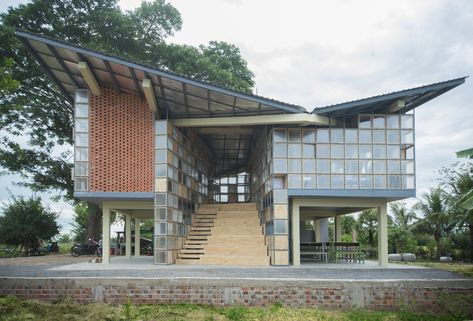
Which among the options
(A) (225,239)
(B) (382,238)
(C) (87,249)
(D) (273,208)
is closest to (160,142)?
(D) (273,208)

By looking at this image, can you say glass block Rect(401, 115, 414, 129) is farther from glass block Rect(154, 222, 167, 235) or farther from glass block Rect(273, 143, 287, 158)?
glass block Rect(154, 222, 167, 235)

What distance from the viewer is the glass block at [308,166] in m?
19.2

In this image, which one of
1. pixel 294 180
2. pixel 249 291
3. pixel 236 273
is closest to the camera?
pixel 249 291

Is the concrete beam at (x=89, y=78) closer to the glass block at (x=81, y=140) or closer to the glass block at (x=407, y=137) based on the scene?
the glass block at (x=81, y=140)

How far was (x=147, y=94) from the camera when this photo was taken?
18.6 m

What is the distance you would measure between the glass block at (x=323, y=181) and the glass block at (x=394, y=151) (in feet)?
8.97

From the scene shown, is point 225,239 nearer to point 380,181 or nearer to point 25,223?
point 380,181

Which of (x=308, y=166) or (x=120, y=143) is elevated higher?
(x=120, y=143)

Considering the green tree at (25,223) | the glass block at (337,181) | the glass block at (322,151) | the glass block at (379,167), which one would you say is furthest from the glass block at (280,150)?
the green tree at (25,223)

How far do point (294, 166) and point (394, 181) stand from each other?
4.10 meters

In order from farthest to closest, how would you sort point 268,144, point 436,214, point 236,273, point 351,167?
point 436,214, point 268,144, point 351,167, point 236,273

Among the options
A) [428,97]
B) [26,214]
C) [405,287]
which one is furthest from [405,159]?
[26,214]

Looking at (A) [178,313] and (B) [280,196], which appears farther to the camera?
(B) [280,196]

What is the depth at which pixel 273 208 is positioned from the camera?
19.2 m
